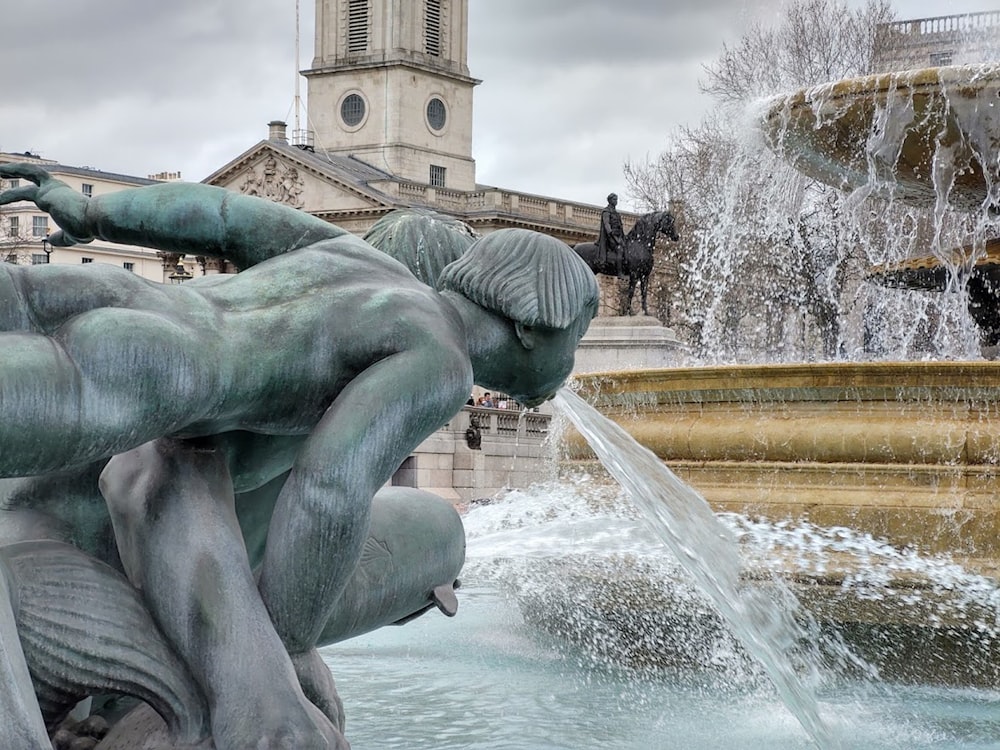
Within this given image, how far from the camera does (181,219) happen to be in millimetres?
2947

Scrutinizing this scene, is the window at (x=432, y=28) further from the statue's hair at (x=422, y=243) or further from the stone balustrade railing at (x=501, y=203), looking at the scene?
the statue's hair at (x=422, y=243)

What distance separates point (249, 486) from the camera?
115 inches

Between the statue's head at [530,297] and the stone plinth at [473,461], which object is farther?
the stone plinth at [473,461]

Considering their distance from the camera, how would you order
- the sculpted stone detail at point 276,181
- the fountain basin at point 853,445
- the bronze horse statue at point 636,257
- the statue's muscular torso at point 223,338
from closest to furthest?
the statue's muscular torso at point 223,338 < the fountain basin at point 853,445 < the bronze horse statue at point 636,257 < the sculpted stone detail at point 276,181

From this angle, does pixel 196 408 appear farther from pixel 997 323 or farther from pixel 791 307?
pixel 791 307

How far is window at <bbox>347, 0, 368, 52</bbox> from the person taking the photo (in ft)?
278

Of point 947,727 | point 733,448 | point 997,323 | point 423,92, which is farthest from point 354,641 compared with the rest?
point 423,92

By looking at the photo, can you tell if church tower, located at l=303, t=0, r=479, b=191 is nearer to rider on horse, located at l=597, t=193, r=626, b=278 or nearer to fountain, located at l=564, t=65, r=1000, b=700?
rider on horse, located at l=597, t=193, r=626, b=278

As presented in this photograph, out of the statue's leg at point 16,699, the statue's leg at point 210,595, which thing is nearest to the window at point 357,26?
the statue's leg at point 210,595

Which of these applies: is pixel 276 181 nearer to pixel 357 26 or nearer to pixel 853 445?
pixel 357 26

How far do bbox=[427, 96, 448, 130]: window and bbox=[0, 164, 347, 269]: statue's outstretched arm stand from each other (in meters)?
83.2

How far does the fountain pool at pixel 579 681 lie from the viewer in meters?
4.35

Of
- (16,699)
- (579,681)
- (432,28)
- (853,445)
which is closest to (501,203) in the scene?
(432,28)

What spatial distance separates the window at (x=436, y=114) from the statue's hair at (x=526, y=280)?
273 feet
